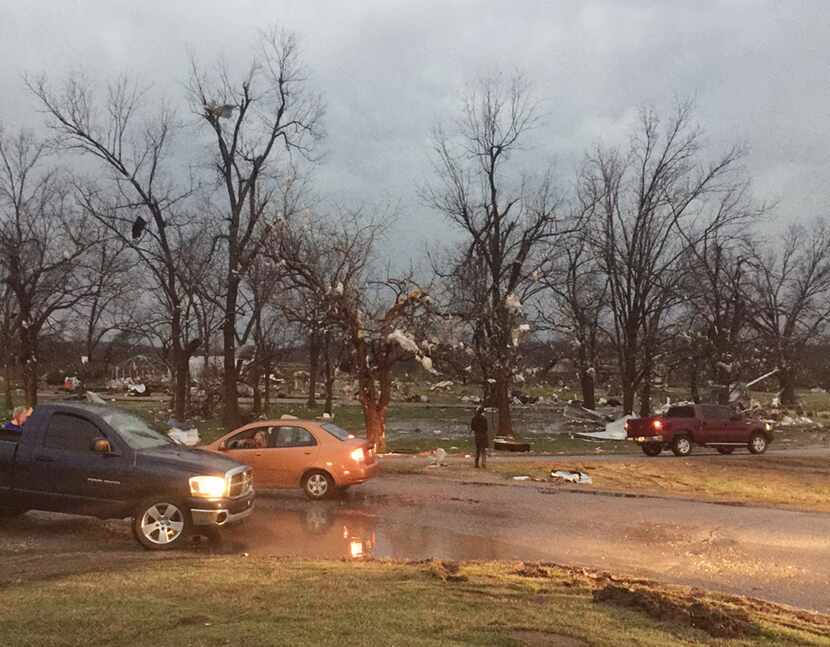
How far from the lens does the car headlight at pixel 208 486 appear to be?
945 centimetres

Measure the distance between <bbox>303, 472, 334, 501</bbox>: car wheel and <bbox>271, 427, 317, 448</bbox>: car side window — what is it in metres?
0.62

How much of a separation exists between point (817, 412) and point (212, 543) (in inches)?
2166

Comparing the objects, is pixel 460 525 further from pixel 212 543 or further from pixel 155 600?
pixel 155 600

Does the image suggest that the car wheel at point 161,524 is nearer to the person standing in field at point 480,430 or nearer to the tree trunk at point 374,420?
the person standing in field at point 480,430

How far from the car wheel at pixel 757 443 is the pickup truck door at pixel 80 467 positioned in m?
25.0

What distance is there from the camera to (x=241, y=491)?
32.8 feet

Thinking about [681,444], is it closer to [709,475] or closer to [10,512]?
[709,475]

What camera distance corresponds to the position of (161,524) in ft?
31.0

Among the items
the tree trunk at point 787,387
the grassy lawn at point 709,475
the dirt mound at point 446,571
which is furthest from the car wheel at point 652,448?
the tree trunk at point 787,387

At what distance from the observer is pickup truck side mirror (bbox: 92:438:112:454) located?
376 inches

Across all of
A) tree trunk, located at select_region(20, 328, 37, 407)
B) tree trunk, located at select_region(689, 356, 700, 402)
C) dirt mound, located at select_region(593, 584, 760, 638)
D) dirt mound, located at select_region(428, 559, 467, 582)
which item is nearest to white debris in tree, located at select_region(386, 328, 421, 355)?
dirt mound, located at select_region(428, 559, 467, 582)

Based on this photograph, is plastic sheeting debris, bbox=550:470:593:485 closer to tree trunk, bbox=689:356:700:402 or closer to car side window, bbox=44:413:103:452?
car side window, bbox=44:413:103:452

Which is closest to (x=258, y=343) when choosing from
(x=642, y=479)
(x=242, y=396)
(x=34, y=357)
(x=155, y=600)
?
(x=34, y=357)

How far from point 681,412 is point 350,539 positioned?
66.4 ft
